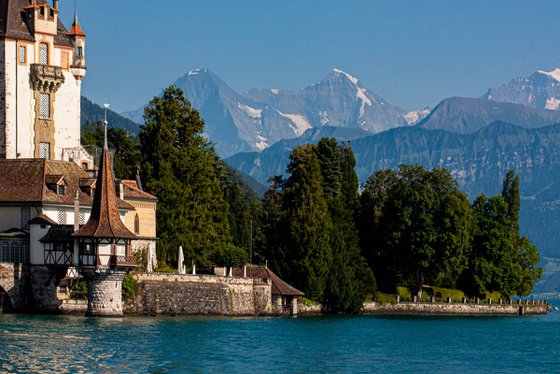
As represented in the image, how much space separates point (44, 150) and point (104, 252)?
64.8 feet

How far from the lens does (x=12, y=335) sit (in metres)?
59.5

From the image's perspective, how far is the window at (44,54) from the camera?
294 feet

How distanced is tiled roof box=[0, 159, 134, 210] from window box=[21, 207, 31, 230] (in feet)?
1.98

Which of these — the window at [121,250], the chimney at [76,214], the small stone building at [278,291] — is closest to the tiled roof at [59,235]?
the chimney at [76,214]

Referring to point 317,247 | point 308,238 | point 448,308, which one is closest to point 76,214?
point 308,238

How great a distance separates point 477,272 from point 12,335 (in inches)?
2670

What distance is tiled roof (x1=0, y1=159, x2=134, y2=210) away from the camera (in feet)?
251

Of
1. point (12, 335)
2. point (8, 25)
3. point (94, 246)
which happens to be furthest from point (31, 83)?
point (12, 335)

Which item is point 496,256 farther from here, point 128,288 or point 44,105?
point 128,288

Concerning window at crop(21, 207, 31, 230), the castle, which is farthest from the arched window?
window at crop(21, 207, 31, 230)

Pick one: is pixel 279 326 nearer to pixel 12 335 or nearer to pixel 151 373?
pixel 12 335

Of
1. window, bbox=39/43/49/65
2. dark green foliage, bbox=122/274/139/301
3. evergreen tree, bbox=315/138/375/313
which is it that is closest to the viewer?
dark green foliage, bbox=122/274/139/301

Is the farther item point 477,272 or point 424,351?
point 477,272

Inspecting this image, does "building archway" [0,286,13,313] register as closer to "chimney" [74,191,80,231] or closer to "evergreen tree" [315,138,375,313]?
"chimney" [74,191,80,231]
